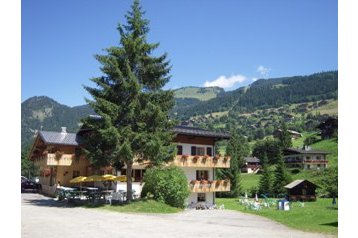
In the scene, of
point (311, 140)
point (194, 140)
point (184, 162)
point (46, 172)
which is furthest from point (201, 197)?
point (311, 140)

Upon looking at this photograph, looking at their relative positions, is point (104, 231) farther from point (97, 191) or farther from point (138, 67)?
point (138, 67)

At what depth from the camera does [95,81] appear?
91.2 feet

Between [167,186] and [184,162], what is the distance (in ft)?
27.8

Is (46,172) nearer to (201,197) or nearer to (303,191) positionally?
(201,197)

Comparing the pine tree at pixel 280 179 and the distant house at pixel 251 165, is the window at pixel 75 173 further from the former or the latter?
the distant house at pixel 251 165

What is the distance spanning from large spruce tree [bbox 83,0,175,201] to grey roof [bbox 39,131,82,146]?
9.80 metres

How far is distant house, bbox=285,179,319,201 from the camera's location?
2233 inches

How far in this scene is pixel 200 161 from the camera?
37.6 meters

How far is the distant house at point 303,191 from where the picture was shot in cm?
5672

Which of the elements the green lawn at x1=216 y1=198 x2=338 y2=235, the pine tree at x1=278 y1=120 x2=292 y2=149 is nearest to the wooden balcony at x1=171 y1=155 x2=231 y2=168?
the green lawn at x1=216 y1=198 x2=338 y2=235

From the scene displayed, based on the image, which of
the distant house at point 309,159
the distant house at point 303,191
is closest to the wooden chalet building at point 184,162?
the distant house at point 303,191
